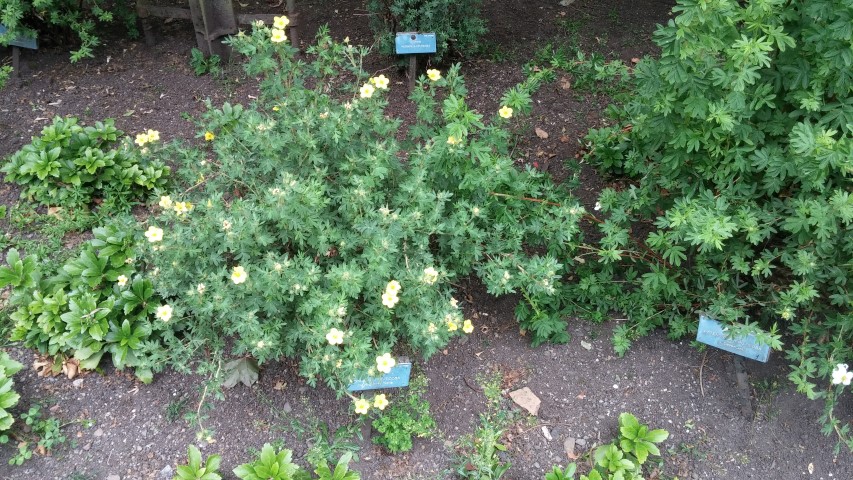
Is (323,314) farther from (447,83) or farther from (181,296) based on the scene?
(447,83)

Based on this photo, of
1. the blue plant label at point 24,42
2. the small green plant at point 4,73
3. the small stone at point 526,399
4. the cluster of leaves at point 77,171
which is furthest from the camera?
the blue plant label at point 24,42

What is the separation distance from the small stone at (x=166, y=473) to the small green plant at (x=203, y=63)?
3.06 m

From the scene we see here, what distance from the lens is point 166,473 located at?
110 inches

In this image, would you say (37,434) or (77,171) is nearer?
(37,434)

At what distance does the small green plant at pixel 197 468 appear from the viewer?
2.60m

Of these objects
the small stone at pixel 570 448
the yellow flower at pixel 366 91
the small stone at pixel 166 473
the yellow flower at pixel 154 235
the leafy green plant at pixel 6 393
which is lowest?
the small stone at pixel 570 448

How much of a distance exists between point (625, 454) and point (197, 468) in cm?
184

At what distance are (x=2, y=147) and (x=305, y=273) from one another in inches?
117

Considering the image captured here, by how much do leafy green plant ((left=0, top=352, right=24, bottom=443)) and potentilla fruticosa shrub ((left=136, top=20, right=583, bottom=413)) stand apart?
2.27ft

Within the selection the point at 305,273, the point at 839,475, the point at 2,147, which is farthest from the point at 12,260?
the point at 839,475

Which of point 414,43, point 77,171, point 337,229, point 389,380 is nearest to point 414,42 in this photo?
point 414,43

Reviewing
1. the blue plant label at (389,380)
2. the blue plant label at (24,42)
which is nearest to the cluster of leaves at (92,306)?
the blue plant label at (389,380)

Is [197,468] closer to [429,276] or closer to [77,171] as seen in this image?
[429,276]

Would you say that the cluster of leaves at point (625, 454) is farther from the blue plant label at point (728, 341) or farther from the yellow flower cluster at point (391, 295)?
the yellow flower cluster at point (391, 295)
